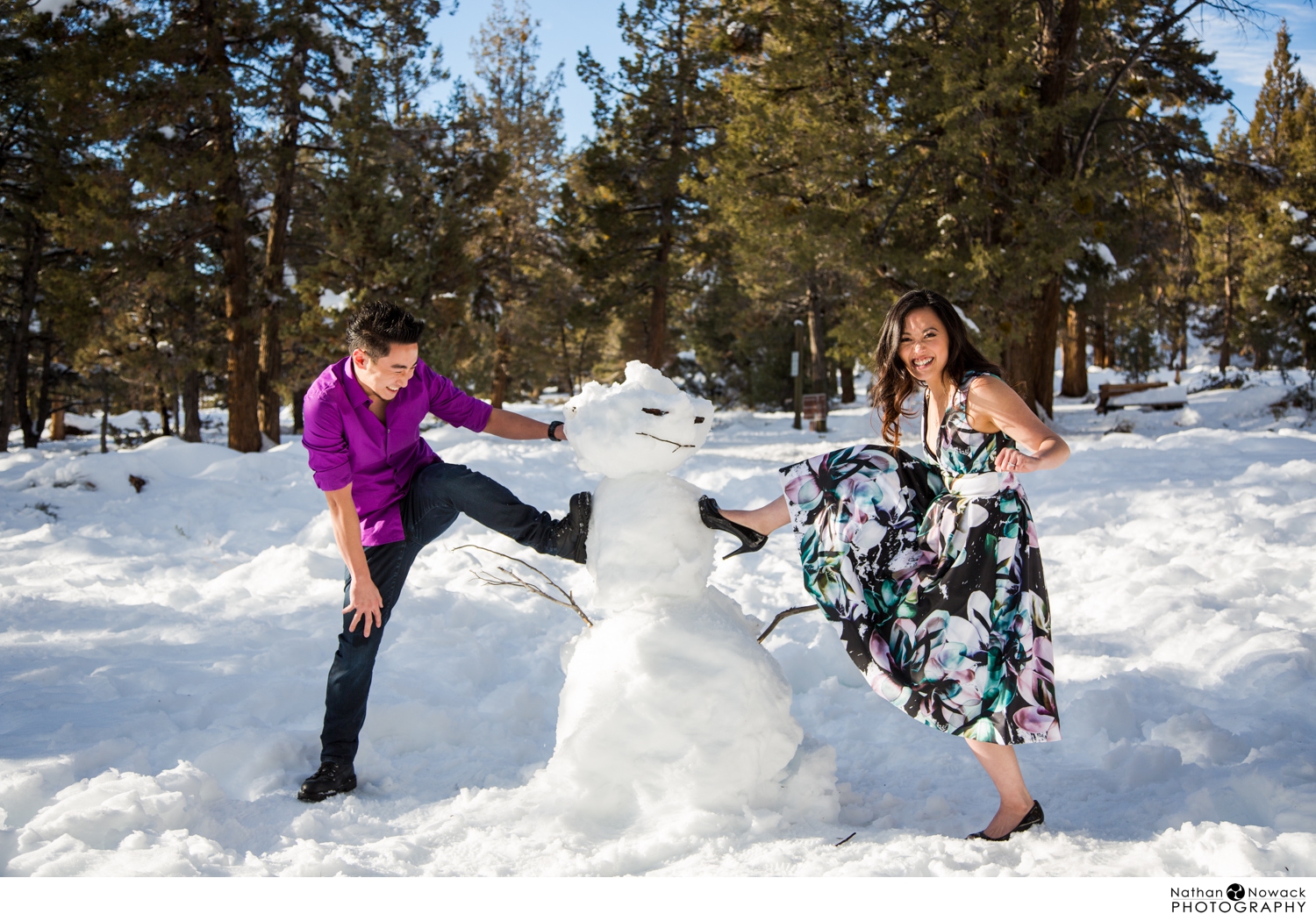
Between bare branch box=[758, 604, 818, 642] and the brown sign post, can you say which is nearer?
bare branch box=[758, 604, 818, 642]

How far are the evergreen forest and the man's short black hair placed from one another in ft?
26.7

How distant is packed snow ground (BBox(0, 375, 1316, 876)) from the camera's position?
233 cm

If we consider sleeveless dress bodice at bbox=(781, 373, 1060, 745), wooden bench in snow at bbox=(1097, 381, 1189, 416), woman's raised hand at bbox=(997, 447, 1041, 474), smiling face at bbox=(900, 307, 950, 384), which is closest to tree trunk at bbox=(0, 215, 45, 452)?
sleeveless dress bodice at bbox=(781, 373, 1060, 745)

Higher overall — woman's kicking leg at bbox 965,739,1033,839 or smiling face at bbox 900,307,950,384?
smiling face at bbox 900,307,950,384

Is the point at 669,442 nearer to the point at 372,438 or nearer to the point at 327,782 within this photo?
the point at 372,438

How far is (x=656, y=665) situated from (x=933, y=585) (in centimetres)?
95

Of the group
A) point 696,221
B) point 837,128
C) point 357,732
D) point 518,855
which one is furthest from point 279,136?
point 518,855

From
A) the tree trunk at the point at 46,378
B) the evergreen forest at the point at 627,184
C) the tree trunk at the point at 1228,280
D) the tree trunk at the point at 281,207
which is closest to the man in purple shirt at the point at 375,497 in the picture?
the evergreen forest at the point at 627,184

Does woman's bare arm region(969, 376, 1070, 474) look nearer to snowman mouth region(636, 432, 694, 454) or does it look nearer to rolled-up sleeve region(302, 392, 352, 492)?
snowman mouth region(636, 432, 694, 454)

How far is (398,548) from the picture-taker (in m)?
3.13

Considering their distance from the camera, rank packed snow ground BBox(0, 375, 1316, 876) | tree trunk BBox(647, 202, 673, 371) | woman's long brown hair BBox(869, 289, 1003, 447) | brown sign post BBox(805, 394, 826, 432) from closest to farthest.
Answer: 1. packed snow ground BBox(0, 375, 1316, 876)
2. woman's long brown hair BBox(869, 289, 1003, 447)
3. brown sign post BBox(805, 394, 826, 432)
4. tree trunk BBox(647, 202, 673, 371)

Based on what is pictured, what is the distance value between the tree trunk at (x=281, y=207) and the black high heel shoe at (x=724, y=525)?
1282cm

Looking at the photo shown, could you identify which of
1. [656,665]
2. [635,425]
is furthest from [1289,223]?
[656,665]

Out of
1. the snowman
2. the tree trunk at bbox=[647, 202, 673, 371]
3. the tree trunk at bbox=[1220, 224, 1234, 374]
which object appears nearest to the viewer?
the snowman
